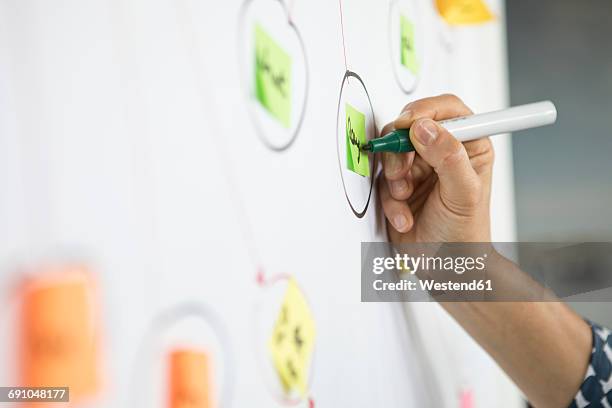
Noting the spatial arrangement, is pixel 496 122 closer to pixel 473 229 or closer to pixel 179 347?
pixel 473 229

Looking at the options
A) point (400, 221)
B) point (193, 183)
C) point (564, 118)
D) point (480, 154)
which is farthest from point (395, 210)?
point (564, 118)

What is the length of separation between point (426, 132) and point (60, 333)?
0.97 feet

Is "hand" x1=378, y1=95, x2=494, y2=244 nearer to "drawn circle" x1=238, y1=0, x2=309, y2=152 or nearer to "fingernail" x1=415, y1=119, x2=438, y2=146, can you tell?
"fingernail" x1=415, y1=119, x2=438, y2=146

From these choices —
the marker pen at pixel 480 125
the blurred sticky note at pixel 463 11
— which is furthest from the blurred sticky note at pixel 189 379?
the blurred sticky note at pixel 463 11

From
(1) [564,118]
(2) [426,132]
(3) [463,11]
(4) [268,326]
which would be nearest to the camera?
(4) [268,326]

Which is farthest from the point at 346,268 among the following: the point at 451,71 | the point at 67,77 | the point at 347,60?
the point at 451,71

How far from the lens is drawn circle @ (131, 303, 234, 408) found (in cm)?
22

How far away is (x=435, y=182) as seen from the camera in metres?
0.51

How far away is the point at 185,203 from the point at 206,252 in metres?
0.03

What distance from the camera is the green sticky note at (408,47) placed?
0.55 meters

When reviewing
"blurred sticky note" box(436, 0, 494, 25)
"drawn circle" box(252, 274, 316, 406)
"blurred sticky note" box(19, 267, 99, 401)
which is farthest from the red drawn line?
"blurred sticky note" box(436, 0, 494, 25)

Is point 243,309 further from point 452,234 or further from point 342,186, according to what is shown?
point 452,234

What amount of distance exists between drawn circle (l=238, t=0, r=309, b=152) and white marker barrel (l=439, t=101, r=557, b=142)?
147 mm
